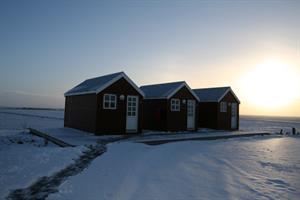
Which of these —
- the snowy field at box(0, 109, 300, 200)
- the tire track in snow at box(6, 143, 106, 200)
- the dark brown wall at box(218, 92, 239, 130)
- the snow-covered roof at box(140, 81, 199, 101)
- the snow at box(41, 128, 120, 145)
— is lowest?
the tire track in snow at box(6, 143, 106, 200)

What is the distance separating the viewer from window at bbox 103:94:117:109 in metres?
16.2

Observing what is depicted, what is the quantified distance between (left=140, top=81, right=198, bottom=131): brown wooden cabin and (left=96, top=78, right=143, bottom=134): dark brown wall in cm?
318

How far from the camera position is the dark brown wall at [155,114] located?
774 inches

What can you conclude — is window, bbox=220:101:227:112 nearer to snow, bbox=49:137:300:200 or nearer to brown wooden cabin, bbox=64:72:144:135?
brown wooden cabin, bbox=64:72:144:135

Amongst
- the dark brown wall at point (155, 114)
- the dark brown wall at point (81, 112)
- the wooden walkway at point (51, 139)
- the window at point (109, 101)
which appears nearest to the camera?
the wooden walkway at point (51, 139)

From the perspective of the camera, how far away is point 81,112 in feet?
59.6

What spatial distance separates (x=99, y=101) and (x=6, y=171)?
27.9ft

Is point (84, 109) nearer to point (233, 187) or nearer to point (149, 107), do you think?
point (149, 107)

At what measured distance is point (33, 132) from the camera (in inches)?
734

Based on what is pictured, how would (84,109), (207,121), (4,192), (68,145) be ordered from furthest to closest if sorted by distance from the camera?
(207,121)
(84,109)
(68,145)
(4,192)

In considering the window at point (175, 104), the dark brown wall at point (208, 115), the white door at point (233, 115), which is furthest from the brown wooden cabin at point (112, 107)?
the white door at point (233, 115)

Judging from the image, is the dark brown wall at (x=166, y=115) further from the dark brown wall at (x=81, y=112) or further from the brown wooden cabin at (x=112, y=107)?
the dark brown wall at (x=81, y=112)

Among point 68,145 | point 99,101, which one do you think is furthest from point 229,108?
point 68,145

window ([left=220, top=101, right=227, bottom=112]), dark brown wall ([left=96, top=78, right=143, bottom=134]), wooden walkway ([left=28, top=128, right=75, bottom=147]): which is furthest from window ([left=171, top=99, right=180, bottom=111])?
wooden walkway ([left=28, top=128, right=75, bottom=147])
